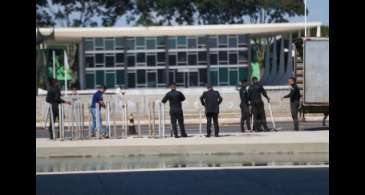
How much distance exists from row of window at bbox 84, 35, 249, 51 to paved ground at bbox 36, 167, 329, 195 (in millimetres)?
37779

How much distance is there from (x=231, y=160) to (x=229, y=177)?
Result: 12.7 ft

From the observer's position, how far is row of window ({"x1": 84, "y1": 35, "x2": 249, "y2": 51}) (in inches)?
2096

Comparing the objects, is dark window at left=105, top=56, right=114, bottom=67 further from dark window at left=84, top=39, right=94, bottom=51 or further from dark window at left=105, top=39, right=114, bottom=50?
dark window at left=84, top=39, right=94, bottom=51

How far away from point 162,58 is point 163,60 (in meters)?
0.15

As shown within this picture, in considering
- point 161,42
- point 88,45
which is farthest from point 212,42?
point 88,45

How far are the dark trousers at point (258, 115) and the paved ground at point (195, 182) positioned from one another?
944 centimetres

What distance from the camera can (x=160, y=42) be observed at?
53.5m

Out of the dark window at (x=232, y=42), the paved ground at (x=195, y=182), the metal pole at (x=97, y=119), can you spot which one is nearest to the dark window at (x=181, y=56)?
the dark window at (x=232, y=42)

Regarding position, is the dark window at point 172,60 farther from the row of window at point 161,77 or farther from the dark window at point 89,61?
the dark window at point 89,61

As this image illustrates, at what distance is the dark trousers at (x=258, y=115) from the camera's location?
82.9 feet

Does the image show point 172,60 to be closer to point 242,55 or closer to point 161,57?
point 161,57

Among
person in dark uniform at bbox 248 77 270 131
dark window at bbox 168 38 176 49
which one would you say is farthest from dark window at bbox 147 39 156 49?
person in dark uniform at bbox 248 77 270 131
